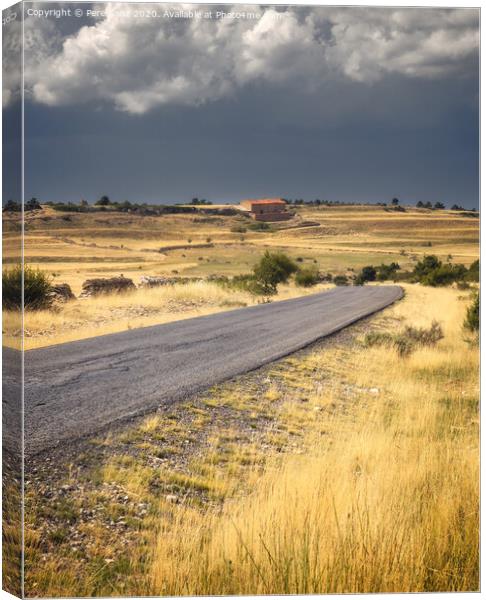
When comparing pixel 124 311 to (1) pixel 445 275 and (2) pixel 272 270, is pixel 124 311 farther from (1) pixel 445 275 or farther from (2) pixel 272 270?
(1) pixel 445 275

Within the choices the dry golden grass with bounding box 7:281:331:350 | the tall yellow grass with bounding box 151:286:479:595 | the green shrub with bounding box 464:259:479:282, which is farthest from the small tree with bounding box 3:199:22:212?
the green shrub with bounding box 464:259:479:282

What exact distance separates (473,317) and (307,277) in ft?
4.36

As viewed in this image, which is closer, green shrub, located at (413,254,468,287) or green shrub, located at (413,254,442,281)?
green shrub, located at (413,254,468,287)

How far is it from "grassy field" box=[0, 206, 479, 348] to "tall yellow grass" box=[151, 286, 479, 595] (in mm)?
510

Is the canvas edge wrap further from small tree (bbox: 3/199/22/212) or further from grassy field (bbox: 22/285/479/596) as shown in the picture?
grassy field (bbox: 22/285/479/596)

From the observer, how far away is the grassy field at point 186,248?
445 cm

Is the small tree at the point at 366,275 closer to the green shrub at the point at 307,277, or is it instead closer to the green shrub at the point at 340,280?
the green shrub at the point at 340,280

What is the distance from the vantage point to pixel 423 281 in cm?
516

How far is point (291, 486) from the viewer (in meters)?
4.52

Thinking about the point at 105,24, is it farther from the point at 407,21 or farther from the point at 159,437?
the point at 159,437

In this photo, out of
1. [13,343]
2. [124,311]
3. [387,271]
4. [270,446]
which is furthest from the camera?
[387,271]

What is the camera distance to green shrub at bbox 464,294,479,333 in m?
5.02

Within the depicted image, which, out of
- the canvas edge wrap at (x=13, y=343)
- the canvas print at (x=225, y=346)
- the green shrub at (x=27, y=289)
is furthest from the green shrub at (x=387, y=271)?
the canvas edge wrap at (x=13, y=343)

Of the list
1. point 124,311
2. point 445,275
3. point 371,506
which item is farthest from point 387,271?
point 124,311
